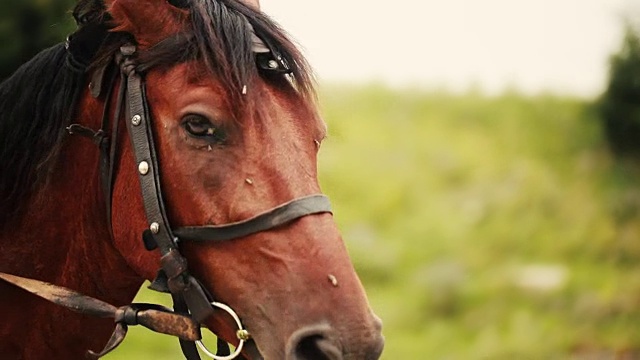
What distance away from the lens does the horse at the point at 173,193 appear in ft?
7.93

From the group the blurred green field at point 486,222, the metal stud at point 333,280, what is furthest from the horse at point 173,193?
the blurred green field at point 486,222

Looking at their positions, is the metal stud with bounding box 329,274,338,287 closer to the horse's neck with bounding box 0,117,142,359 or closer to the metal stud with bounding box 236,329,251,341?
the metal stud with bounding box 236,329,251,341

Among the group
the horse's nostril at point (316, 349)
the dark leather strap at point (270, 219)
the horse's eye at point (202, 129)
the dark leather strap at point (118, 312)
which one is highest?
the horse's eye at point (202, 129)

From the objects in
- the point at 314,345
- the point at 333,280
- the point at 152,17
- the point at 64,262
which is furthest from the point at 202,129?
the point at 64,262

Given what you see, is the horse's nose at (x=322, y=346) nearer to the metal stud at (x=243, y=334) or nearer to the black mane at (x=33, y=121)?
the metal stud at (x=243, y=334)

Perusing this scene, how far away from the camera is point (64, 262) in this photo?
2.95m

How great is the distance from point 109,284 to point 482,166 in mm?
10834

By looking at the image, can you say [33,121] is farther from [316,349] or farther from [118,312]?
[316,349]

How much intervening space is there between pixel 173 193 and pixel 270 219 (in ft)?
1.09

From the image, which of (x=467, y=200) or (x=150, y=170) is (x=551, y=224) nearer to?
(x=467, y=200)

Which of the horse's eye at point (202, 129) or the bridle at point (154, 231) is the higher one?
the horse's eye at point (202, 129)

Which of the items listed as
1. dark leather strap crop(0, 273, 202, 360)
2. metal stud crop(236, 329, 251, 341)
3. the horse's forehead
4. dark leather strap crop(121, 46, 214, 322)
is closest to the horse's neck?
dark leather strap crop(0, 273, 202, 360)

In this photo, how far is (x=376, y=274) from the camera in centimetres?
1130

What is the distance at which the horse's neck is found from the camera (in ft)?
9.37
